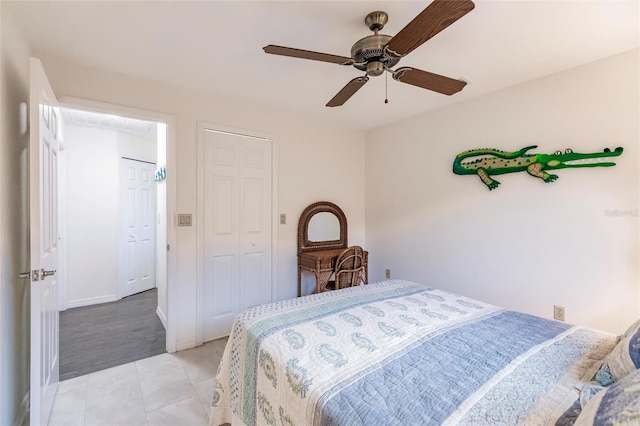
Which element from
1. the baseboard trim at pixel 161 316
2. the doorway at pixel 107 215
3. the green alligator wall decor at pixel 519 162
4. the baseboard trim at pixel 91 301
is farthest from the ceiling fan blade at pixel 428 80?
the baseboard trim at pixel 91 301

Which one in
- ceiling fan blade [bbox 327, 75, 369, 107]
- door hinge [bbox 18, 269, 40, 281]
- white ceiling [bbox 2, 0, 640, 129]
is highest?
white ceiling [bbox 2, 0, 640, 129]

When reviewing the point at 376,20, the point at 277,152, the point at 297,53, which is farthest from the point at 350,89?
the point at 277,152

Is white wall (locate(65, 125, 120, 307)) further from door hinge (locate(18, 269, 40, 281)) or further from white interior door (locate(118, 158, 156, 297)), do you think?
door hinge (locate(18, 269, 40, 281))


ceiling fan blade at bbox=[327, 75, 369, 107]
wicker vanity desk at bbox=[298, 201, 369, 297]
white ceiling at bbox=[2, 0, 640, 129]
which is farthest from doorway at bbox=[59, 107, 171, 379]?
ceiling fan blade at bbox=[327, 75, 369, 107]

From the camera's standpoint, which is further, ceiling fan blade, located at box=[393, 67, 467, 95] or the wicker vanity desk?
the wicker vanity desk

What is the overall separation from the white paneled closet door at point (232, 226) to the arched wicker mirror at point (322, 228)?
45cm

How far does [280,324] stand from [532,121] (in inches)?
106

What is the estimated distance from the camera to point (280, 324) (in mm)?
1479

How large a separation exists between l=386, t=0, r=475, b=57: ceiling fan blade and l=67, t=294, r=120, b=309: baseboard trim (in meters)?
4.53

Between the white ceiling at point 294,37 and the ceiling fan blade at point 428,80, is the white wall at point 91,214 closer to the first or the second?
the white ceiling at point 294,37

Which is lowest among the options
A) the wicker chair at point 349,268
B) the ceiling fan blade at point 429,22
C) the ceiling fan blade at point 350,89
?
the wicker chair at point 349,268

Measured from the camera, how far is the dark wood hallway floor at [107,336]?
238 cm

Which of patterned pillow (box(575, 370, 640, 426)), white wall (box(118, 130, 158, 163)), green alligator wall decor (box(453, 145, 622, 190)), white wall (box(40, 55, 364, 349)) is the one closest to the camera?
patterned pillow (box(575, 370, 640, 426))

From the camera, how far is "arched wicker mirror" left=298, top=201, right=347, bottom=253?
3.43 metres
